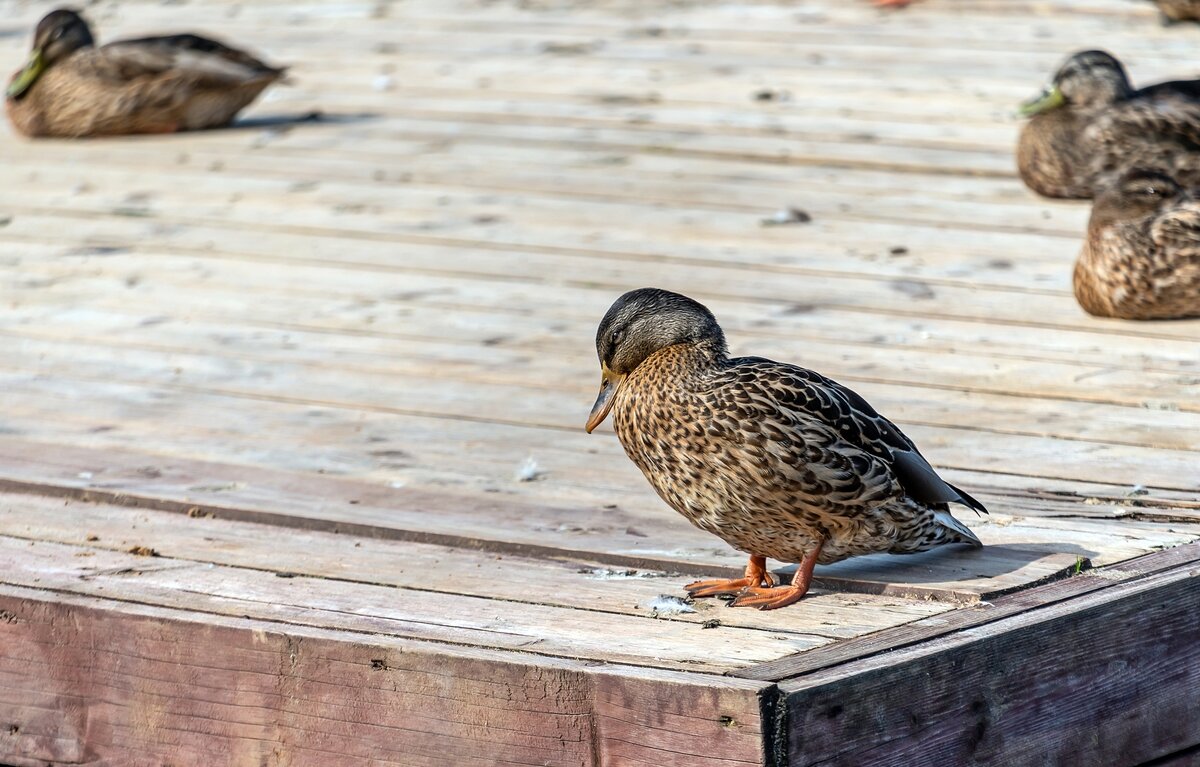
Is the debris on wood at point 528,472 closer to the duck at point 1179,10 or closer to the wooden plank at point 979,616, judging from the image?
the wooden plank at point 979,616

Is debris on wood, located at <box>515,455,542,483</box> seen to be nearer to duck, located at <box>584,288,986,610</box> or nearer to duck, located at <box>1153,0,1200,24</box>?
duck, located at <box>584,288,986,610</box>

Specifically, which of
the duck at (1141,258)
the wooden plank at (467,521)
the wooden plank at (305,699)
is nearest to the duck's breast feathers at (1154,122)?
the duck at (1141,258)

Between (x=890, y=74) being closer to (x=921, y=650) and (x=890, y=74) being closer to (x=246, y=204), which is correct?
(x=246, y=204)

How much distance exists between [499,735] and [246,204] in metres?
4.58

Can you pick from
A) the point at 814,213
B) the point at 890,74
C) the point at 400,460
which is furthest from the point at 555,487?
the point at 890,74

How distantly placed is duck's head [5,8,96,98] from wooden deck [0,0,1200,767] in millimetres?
368

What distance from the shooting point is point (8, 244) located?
277 inches

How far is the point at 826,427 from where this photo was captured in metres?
3.45

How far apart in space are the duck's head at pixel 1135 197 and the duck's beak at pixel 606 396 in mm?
2816

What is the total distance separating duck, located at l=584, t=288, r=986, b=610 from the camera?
11.2 feet

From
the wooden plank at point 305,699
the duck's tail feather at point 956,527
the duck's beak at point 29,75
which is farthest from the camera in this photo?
the duck's beak at point 29,75

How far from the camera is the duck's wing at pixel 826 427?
134 inches

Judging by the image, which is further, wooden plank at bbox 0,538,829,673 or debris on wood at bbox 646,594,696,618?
debris on wood at bbox 646,594,696,618

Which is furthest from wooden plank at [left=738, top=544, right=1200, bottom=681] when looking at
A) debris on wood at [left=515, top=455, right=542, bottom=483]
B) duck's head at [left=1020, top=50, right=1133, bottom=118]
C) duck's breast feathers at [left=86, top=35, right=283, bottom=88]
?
duck's breast feathers at [left=86, top=35, right=283, bottom=88]
